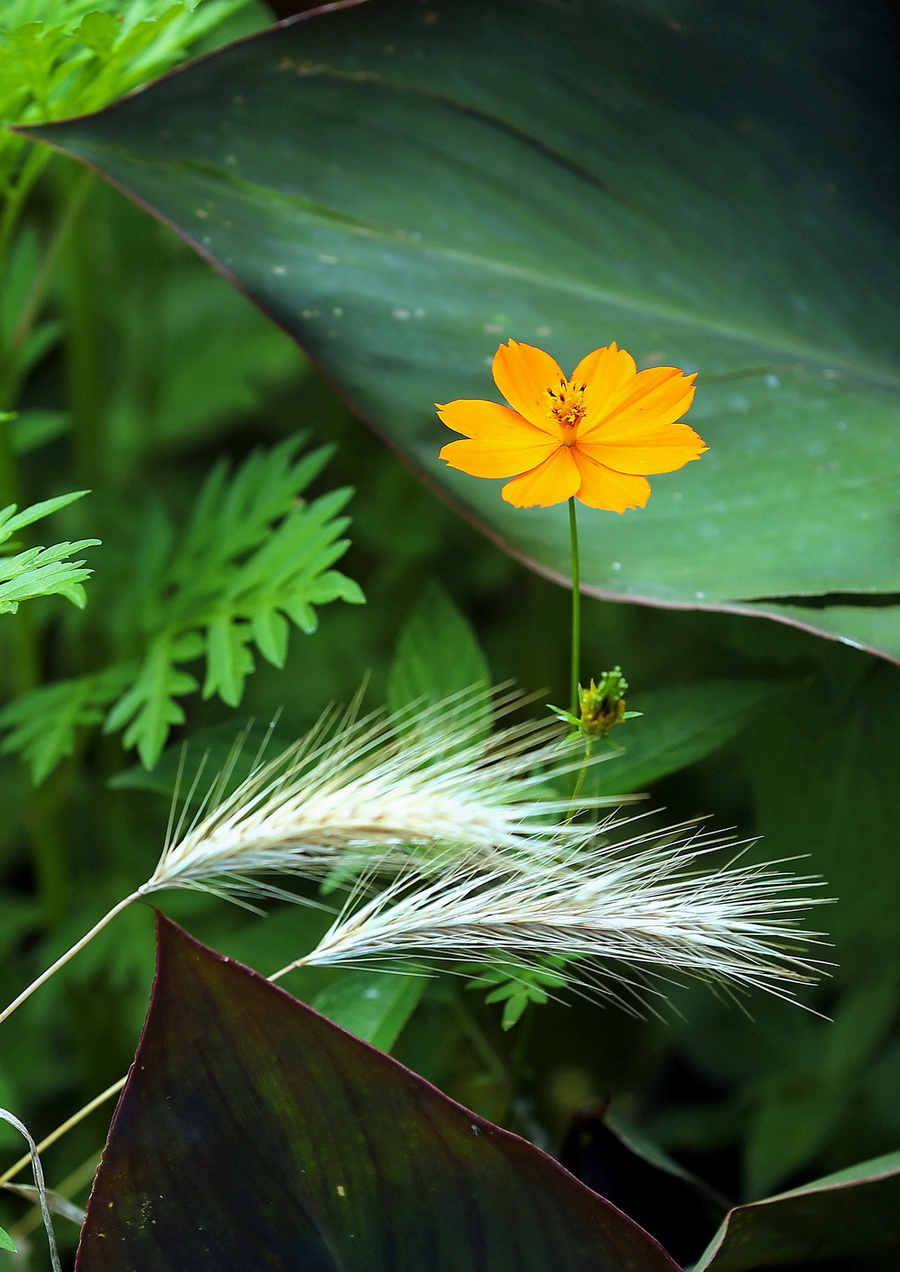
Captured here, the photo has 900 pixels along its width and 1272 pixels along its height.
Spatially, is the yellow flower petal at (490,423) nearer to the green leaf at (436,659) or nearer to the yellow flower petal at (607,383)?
→ the yellow flower petal at (607,383)

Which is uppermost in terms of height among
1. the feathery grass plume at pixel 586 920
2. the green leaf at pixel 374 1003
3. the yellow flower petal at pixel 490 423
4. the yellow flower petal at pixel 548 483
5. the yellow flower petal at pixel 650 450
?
the yellow flower petal at pixel 490 423

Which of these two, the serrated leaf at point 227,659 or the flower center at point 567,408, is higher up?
the flower center at point 567,408

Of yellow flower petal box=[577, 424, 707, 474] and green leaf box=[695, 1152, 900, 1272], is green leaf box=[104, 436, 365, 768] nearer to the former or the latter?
yellow flower petal box=[577, 424, 707, 474]

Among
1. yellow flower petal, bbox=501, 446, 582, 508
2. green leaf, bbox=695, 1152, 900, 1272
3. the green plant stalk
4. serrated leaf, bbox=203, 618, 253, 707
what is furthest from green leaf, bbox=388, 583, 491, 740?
the green plant stalk

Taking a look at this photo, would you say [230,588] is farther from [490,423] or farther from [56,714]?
[490,423]

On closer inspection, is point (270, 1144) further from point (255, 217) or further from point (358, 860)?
point (255, 217)

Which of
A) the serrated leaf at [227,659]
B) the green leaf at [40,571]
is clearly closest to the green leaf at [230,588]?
the serrated leaf at [227,659]

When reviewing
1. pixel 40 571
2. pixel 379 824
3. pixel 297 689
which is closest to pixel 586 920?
pixel 379 824

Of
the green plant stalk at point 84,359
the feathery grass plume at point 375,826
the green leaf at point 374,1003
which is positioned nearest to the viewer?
the feathery grass plume at point 375,826
